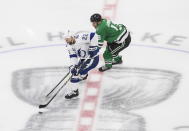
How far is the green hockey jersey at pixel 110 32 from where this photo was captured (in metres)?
5.20

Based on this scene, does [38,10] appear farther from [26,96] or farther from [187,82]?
[187,82]

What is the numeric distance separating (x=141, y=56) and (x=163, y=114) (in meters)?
1.25

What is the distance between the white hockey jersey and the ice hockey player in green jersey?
0.18 m

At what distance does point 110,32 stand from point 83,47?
0.48 m

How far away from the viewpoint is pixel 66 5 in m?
7.04

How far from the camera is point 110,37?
538cm

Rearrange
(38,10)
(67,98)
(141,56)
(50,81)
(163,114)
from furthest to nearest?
(38,10), (141,56), (50,81), (67,98), (163,114)

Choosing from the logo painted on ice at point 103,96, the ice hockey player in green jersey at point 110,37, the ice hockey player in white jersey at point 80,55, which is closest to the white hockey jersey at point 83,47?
the ice hockey player in white jersey at point 80,55

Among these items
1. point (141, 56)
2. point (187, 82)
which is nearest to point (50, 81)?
point (141, 56)

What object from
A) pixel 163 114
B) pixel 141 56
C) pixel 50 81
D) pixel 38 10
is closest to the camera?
pixel 163 114

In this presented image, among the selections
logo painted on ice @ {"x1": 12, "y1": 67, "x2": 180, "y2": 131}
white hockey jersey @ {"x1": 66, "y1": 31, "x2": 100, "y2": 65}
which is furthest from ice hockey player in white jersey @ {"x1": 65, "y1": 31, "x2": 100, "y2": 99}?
logo painted on ice @ {"x1": 12, "y1": 67, "x2": 180, "y2": 131}

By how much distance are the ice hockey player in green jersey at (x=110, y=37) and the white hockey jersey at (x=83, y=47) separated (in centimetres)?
18

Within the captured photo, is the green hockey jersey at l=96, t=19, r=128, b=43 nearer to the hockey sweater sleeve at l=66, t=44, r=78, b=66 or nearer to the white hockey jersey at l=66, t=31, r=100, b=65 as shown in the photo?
the white hockey jersey at l=66, t=31, r=100, b=65

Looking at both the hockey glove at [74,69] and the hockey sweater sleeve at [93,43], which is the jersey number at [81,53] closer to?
the hockey sweater sleeve at [93,43]
